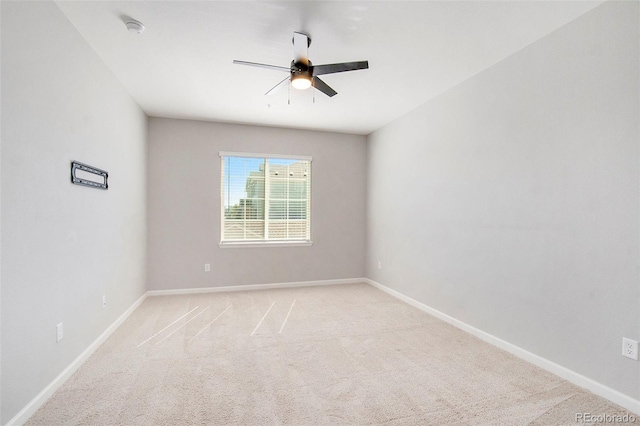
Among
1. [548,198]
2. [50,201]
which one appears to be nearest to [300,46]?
[50,201]

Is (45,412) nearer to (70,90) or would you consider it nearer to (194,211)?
(70,90)

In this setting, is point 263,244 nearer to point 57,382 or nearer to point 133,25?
point 57,382

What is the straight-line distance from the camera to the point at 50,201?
2.17 metres

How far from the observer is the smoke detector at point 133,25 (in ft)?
7.78

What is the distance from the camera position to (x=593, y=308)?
2242mm

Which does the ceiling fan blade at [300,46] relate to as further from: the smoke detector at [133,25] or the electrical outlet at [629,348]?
the electrical outlet at [629,348]

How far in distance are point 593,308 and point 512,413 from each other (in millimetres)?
968

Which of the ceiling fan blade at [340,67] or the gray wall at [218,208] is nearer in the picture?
the ceiling fan blade at [340,67]

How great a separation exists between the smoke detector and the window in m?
2.63

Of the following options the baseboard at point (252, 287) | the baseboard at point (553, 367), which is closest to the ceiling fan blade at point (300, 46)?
the baseboard at point (553, 367)

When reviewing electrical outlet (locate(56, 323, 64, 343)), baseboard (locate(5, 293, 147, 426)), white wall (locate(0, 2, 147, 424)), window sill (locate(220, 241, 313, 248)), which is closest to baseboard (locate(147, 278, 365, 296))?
window sill (locate(220, 241, 313, 248))

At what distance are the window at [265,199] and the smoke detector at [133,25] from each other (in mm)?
2626

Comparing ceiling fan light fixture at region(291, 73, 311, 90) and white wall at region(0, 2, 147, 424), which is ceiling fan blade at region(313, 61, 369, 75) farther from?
white wall at region(0, 2, 147, 424)

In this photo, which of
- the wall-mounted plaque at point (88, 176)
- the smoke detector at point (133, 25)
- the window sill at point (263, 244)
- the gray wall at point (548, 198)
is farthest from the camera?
the window sill at point (263, 244)
